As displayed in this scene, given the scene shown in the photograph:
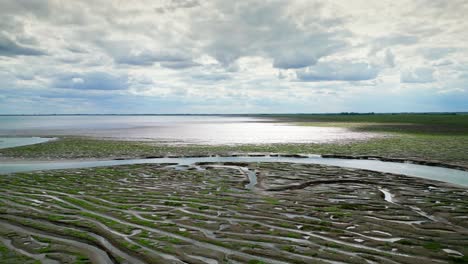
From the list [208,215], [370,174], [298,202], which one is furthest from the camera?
[370,174]

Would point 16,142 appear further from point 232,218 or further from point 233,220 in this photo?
point 233,220

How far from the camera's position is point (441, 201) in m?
15.0

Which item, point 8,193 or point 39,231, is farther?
point 8,193

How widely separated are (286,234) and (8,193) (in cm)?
1539

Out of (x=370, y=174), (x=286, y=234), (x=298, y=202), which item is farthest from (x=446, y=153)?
(x=286, y=234)

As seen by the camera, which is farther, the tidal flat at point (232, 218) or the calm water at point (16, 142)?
the calm water at point (16, 142)

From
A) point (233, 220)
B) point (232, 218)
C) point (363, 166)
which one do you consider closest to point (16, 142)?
point (363, 166)

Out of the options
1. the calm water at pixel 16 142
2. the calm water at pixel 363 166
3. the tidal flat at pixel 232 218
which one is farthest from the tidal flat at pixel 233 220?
the calm water at pixel 16 142

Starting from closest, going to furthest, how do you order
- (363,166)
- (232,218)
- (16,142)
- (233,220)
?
(233,220)
(232,218)
(363,166)
(16,142)

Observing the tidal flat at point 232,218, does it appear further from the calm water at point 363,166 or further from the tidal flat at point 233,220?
the calm water at point 363,166

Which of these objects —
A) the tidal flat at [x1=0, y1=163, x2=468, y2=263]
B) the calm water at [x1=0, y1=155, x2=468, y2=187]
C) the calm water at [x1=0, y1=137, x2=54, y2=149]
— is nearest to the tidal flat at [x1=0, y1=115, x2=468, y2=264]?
the tidal flat at [x1=0, y1=163, x2=468, y2=263]

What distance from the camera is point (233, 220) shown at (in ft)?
40.7

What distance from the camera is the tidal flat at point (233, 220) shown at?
368 inches

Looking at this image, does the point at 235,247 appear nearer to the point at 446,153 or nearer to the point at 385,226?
the point at 385,226
